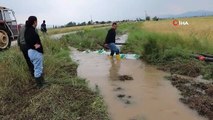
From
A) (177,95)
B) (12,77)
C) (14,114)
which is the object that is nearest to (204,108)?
(177,95)

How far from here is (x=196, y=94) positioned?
7840mm

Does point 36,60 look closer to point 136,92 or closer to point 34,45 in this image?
point 34,45

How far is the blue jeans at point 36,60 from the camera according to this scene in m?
7.76

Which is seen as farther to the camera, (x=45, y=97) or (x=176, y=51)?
(x=176, y=51)

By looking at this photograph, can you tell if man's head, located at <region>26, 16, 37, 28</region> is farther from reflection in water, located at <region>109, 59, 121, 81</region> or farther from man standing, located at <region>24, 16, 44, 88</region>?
reflection in water, located at <region>109, 59, 121, 81</region>

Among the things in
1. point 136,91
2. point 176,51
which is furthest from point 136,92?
point 176,51

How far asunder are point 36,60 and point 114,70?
4022 millimetres

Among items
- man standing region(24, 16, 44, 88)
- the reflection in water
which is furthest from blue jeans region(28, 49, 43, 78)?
the reflection in water

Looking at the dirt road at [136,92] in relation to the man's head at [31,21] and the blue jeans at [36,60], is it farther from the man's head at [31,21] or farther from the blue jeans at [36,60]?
the man's head at [31,21]

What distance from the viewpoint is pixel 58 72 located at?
9867mm

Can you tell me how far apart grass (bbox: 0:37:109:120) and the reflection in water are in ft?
4.96

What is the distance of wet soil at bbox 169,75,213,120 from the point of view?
6.75m

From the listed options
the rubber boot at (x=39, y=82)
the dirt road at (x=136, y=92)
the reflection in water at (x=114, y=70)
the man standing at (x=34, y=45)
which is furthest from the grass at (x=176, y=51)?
the man standing at (x=34, y=45)

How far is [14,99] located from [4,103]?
11.9 inches
